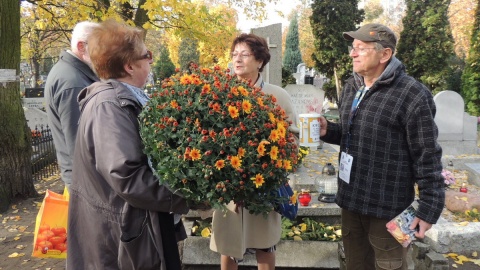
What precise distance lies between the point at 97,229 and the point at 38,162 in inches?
296

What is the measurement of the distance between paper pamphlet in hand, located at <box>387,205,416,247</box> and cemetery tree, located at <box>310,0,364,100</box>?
16.8 metres

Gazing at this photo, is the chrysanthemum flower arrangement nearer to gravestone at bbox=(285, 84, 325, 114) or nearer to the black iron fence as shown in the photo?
gravestone at bbox=(285, 84, 325, 114)

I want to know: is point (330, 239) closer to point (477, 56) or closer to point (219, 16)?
point (219, 16)

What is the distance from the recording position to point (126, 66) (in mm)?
1754

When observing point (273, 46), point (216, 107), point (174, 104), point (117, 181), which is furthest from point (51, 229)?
point (273, 46)

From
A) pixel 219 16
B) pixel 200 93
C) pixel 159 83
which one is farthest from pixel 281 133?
pixel 219 16

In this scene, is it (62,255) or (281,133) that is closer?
(281,133)

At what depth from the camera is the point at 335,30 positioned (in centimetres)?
1855

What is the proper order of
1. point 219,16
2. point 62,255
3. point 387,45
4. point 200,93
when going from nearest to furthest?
point 200,93 → point 387,45 → point 62,255 → point 219,16

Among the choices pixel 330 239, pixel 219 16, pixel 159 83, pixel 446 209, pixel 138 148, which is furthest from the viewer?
pixel 219 16

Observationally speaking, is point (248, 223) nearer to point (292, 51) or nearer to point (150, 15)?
point (150, 15)

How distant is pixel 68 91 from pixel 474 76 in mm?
14268

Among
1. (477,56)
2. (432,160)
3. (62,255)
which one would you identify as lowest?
(62,255)

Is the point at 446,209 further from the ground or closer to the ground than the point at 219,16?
closer to the ground
